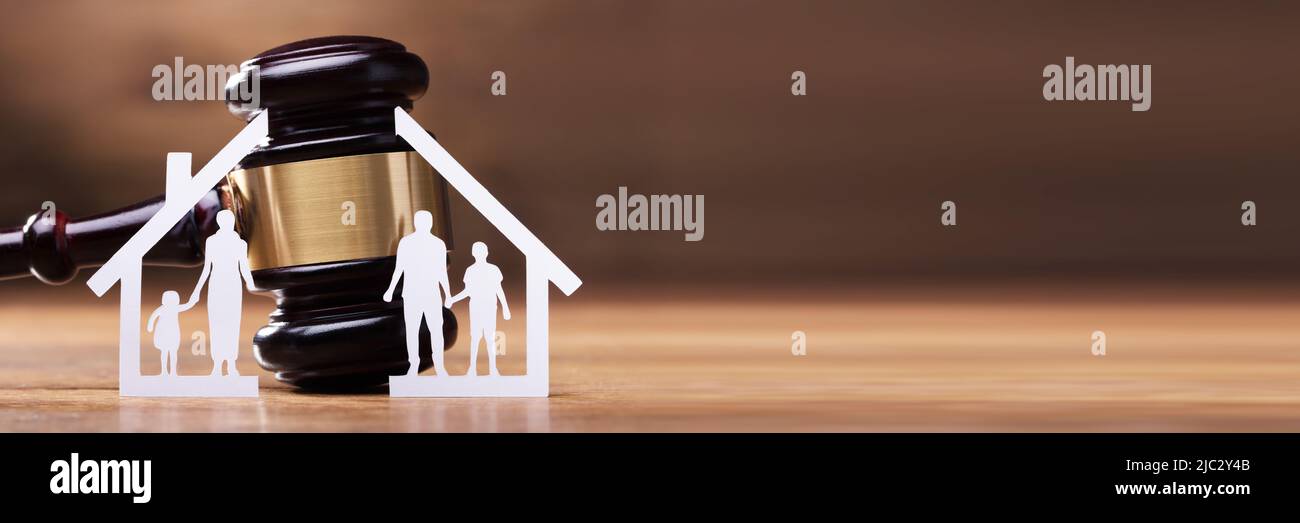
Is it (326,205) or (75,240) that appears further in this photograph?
(75,240)

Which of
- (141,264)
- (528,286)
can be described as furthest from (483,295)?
(141,264)

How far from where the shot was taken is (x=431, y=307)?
199 centimetres

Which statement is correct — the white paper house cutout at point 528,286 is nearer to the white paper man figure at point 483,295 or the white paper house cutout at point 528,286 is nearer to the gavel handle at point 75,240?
the white paper man figure at point 483,295

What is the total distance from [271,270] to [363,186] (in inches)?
7.9

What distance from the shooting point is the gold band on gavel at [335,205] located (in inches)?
78.6

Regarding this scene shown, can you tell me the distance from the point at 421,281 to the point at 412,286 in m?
0.01

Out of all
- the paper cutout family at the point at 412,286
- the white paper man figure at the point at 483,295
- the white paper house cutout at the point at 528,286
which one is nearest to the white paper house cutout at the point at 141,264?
the paper cutout family at the point at 412,286

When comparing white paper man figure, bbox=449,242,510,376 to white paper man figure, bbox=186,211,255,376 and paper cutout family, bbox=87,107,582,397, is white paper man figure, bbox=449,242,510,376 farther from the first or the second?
white paper man figure, bbox=186,211,255,376

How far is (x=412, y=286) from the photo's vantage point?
197 centimetres

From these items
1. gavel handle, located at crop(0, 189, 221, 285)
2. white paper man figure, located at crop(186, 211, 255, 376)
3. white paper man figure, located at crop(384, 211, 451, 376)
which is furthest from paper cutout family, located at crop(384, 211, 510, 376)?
gavel handle, located at crop(0, 189, 221, 285)

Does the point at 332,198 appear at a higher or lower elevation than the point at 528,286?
higher

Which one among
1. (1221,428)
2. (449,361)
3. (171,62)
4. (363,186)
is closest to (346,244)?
(363,186)

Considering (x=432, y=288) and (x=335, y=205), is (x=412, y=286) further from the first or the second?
(x=335, y=205)

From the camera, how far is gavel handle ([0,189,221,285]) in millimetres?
2086
